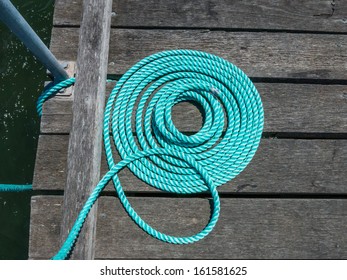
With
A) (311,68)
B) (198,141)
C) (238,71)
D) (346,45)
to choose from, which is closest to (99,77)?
(198,141)

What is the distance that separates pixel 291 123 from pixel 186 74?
59 centimetres

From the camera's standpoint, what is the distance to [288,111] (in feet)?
6.46

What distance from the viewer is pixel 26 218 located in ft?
9.28

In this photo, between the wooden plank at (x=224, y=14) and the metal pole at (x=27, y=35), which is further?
the wooden plank at (x=224, y=14)

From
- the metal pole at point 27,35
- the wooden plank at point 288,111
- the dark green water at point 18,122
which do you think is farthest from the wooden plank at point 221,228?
the dark green water at point 18,122

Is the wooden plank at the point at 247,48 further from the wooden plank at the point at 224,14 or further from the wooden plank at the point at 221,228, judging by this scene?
the wooden plank at the point at 221,228

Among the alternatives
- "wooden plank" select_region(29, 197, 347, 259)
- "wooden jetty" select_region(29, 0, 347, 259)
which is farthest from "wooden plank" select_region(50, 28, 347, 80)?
"wooden plank" select_region(29, 197, 347, 259)

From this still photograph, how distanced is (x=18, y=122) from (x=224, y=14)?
1.79 metres

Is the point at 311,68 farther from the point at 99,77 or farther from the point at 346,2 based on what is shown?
the point at 99,77

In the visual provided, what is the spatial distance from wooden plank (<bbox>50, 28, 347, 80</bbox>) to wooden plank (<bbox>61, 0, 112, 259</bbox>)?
0.42 ft

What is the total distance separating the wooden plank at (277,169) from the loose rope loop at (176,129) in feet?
0.19

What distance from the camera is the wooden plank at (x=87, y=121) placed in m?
1.75

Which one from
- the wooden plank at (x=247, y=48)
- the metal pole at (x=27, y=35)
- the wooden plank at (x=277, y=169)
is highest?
the wooden plank at (x=247, y=48)

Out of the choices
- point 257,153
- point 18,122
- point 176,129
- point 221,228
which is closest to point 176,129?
point 176,129
